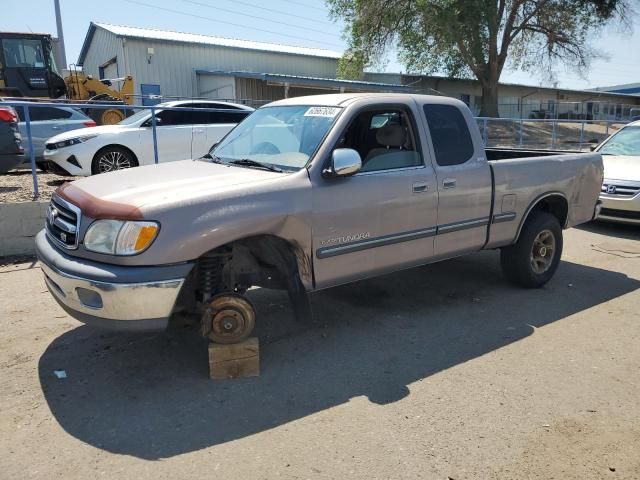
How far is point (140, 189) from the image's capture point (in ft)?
11.6

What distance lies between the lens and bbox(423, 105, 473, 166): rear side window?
4634 millimetres

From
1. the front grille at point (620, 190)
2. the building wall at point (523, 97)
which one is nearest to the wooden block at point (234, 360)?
the front grille at point (620, 190)

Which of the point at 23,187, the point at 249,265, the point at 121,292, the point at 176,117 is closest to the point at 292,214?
the point at 249,265

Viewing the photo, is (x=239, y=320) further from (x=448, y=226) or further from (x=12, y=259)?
(x=12, y=259)

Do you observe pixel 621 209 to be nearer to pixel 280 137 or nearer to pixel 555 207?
pixel 555 207

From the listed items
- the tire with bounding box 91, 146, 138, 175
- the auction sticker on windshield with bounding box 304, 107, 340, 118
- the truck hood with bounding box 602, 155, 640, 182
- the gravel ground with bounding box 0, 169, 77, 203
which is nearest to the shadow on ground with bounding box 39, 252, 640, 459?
the auction sticker on windshield with bounding box 304, 107, 340, 118

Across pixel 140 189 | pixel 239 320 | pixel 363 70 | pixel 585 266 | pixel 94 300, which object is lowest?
pixel 585 266

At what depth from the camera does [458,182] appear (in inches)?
183

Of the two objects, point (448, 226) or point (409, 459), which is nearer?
point (409, 459)

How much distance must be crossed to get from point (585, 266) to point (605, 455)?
13.6ft

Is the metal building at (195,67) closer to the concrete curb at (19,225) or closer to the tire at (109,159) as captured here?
the tire at (109,159)

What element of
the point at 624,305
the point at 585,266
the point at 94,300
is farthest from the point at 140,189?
the point at 585,266

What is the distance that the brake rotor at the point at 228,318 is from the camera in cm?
356

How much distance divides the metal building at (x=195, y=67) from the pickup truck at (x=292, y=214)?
21312 millimetres
